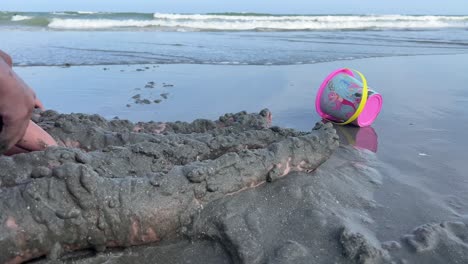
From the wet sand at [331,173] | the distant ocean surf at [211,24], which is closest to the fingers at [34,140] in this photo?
the wet sand at [331,173]

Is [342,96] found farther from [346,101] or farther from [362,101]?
[362,101]

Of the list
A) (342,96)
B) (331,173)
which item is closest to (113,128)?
(331,173)

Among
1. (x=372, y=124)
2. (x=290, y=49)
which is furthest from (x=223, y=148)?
(x=290, y=49)

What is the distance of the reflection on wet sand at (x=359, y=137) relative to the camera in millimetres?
4105

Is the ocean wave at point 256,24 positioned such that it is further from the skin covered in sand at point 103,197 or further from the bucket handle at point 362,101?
the skin covered in sand at point 103,197

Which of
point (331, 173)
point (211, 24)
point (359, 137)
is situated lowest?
point (211, 24)

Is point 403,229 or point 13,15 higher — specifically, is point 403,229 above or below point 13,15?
above

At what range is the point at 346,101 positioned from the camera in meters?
4.51

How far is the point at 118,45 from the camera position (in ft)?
36.5

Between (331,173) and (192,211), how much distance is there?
126cm

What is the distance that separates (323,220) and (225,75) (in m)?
4.96

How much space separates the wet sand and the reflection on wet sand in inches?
0.4

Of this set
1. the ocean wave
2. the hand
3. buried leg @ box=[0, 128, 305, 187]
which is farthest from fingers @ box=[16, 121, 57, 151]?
the ocean wave

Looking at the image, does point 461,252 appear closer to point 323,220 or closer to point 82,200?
point 323,220
